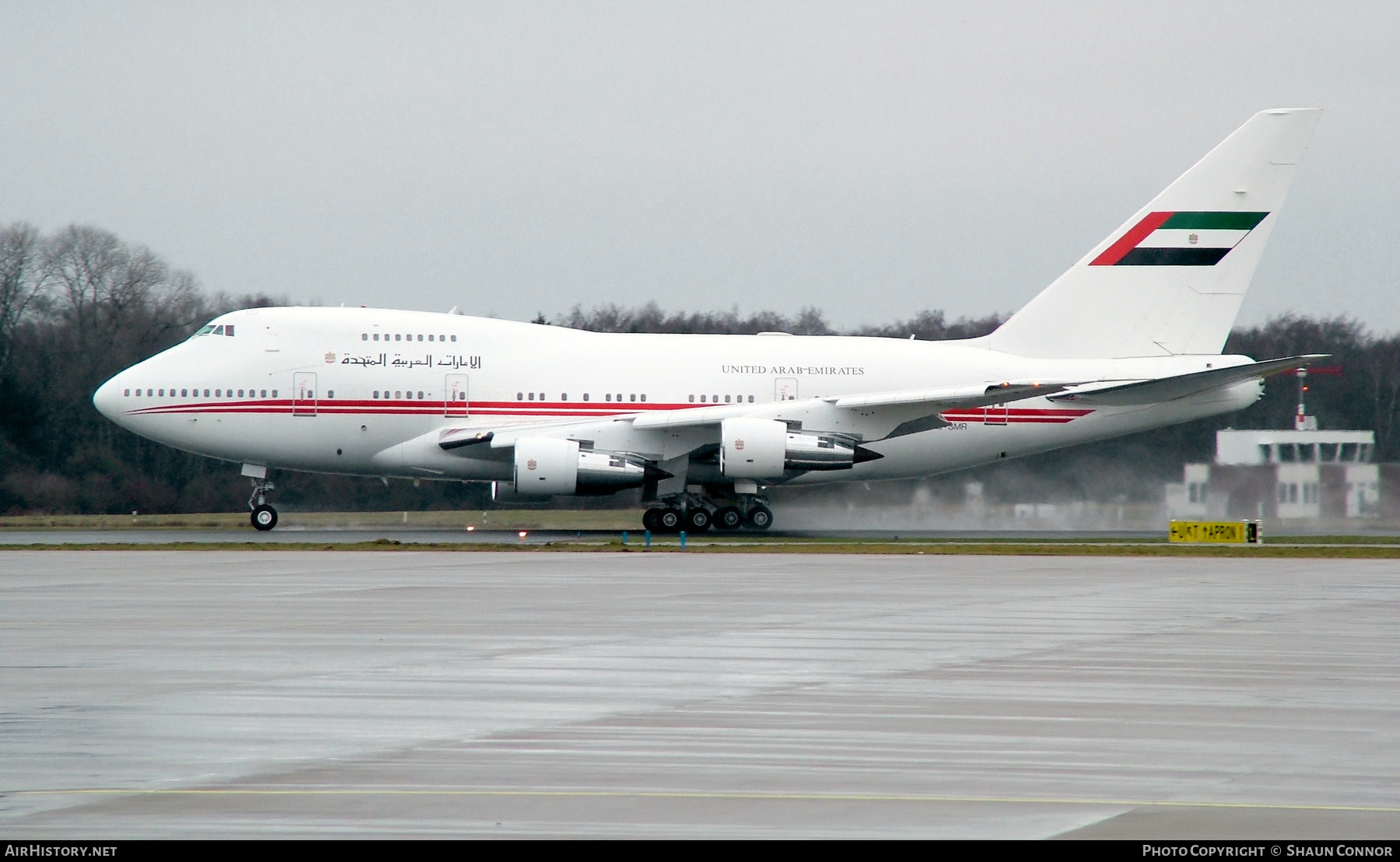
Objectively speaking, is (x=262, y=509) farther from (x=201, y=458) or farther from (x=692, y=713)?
(x=692, y=713)

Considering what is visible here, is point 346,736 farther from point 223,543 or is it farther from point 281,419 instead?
point 281,419

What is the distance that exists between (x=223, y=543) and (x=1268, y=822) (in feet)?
74.3

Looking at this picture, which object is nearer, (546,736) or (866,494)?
(546,736)

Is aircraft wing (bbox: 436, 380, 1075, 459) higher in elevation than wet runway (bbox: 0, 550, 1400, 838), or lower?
higher

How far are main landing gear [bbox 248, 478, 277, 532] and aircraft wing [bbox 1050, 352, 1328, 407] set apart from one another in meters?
17.6

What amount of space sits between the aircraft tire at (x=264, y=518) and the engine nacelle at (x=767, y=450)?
10019mm

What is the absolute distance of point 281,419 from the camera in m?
30.0

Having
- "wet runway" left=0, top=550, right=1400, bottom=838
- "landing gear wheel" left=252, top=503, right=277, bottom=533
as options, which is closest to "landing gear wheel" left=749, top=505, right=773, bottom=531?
"landing gear wheel" left=252, top=503, right=277, bottom=533

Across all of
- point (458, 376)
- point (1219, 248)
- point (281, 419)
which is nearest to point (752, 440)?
point (458, 376)

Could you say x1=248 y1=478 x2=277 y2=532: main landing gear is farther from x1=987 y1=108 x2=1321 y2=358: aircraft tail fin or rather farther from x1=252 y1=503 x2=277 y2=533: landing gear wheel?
x1=987 y1=108 x2=1321 y2=358: aircraft tail fin

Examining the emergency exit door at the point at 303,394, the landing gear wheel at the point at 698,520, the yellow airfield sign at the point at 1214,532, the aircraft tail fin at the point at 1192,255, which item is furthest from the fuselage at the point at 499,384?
the yellow airfield sign at the point at 1214,532

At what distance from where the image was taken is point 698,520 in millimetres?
30828

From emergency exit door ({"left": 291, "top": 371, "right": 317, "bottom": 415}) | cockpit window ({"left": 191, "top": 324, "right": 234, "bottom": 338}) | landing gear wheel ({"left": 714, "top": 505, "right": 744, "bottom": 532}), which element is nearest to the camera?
emergency exit door ({"left": 291, "top": 371, "right": 317, "bottom": 415})

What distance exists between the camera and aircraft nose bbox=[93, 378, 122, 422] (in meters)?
30.4
